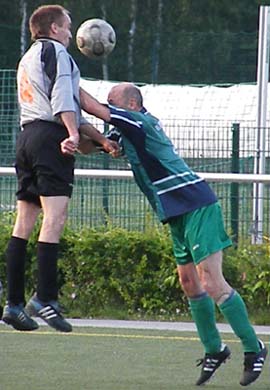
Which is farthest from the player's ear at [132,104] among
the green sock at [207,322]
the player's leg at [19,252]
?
the green sock at [207,322]

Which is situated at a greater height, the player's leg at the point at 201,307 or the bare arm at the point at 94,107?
the bare arm at the point at 94,107

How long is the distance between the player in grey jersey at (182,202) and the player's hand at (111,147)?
2.7 inches

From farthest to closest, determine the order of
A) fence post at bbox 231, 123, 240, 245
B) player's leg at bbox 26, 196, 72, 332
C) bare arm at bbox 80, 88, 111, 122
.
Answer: fence post at bbox 231, 123, 240, 245
player's leg at bbox 26, 196, 72, 332
bare arm at bbox 80, 88, 111, 122

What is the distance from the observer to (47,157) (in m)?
9.44

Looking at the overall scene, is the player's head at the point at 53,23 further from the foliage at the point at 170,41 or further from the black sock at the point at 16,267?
the foliage at the point at 170,41

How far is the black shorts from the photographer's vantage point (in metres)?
9.43

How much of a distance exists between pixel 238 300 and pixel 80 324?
3136mm

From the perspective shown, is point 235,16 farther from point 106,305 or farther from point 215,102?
point 106,305

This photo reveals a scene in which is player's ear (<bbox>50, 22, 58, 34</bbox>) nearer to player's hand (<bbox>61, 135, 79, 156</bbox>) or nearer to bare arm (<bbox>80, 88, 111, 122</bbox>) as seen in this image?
bare arm (<bbox>80, 88, 111, 122</bbox>)

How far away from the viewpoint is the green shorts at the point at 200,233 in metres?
9.57

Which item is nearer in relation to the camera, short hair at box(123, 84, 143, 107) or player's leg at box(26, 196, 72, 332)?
player's leg at box(26, 196, 72, 332)

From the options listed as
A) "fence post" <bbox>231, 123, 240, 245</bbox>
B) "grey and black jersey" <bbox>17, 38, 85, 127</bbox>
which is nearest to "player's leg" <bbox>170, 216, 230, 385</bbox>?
"grey and black jersey" <bbox>17, 38, 85, 127</bbox>

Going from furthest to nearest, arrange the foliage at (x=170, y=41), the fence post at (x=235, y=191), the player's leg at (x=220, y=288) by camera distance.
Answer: the foliage at (x=170, y=41) → the fence post at (x=235, y=191) → the player's leg at (x=220, y=288)

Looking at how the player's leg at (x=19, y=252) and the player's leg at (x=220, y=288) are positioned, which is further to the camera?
the player's leg at (x=19, y=252)
